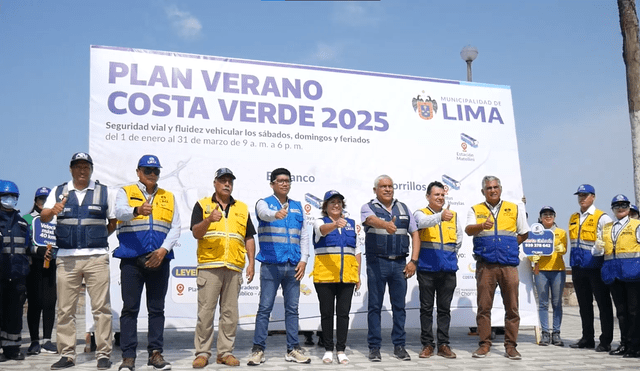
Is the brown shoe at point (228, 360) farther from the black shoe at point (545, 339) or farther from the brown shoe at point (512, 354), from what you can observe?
the black shoe at point (545, 339)

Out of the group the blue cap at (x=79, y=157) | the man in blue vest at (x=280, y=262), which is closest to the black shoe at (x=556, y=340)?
the man in blue vest at (x=280, y=262)

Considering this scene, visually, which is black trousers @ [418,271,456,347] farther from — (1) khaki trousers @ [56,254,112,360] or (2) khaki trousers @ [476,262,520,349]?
(1) khaki trousers @ [56,254,112,360]

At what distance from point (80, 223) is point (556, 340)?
5.99 metres

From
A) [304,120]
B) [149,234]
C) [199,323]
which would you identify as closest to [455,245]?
[304,120]

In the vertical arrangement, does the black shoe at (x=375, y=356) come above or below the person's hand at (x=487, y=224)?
below

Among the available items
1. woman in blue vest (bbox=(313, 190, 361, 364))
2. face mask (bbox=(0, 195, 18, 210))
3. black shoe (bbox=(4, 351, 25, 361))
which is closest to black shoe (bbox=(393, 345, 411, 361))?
woman in blue vest (bbox=(313, 190, 361, 364))

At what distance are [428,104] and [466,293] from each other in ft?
8.82

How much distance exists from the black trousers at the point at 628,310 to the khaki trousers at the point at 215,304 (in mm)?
4377

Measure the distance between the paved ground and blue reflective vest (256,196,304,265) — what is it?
105cm

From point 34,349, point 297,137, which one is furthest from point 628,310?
point 34,349

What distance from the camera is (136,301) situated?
16.9 feet

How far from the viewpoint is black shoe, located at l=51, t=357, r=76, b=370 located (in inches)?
197

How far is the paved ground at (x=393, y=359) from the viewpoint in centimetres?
536

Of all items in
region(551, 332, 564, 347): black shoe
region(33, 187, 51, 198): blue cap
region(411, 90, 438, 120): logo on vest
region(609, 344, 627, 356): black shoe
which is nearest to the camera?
region(609, 344, 627, 356): black shoe
